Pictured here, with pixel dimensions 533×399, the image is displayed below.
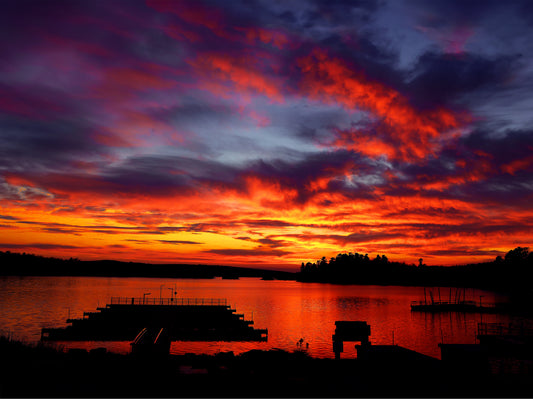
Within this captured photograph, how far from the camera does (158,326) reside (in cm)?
6644

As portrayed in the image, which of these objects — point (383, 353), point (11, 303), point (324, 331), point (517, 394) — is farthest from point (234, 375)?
point (11, 303)

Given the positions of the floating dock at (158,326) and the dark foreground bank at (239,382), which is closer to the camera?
the dark foreground bank at (239,382)

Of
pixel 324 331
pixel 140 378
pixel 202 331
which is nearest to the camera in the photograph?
pixel 140 378

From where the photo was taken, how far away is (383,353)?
24.8 m

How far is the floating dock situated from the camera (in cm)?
6384

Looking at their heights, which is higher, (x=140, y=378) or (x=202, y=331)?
(x=140, y=378)

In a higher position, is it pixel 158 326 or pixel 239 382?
pixel 239 382

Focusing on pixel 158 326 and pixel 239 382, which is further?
pixel 158 326

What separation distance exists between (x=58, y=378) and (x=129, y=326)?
52522 millimetres

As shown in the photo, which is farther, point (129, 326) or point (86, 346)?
point (129, 326)

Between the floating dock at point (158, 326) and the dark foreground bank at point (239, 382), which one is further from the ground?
the dark foreground bank at point (239, 382)

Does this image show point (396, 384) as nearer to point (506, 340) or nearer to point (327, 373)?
point (327, 373)

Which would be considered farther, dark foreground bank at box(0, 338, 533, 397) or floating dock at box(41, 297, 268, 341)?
floating dock at box(41, 297, 268, 341)

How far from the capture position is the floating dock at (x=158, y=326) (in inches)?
2514
